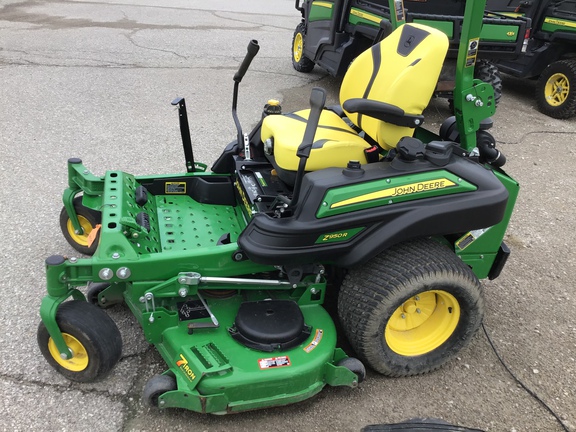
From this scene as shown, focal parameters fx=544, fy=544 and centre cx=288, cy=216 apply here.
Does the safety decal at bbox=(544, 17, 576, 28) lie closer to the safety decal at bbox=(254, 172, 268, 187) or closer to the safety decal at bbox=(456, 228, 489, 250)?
the safety decal at bbox=(456, 228, 489, 250)

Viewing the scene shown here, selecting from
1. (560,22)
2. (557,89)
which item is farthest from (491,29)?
(557,89)

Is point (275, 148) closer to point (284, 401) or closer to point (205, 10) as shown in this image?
point (284, 401)

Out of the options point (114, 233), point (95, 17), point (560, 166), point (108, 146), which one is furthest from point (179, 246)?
point (95, 17)

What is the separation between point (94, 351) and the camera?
88.3 inches

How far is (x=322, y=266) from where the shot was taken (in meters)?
2.44

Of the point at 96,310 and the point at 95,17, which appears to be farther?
the point at 95,17

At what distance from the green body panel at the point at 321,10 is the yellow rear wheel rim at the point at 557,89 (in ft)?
8.97

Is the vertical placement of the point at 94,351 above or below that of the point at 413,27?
below

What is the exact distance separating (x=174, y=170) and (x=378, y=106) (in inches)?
99.7

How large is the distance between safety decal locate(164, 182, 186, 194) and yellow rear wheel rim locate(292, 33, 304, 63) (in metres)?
4.88

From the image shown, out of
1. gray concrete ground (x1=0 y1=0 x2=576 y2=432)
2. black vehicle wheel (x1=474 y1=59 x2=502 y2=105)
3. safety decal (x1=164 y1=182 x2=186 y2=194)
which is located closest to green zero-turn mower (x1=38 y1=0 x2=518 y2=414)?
gray concrete ground (x1=0 y1=0 x2=576 y2=432)

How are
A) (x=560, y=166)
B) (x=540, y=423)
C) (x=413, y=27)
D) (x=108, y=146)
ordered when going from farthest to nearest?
(x=560, y=166), (x=108, y=146), (x=413, y=27), (x=540, y=423)

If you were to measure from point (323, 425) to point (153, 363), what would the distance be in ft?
2.73

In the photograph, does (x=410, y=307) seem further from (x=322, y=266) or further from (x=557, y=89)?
(x=557, y=89)
